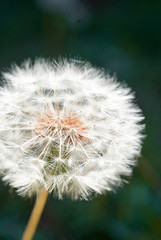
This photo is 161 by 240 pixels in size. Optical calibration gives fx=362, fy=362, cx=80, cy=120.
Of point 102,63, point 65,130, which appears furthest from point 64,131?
point 102,63

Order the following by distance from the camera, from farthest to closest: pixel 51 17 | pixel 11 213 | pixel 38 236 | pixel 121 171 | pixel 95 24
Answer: pixel 95 24 < pixel 51 17 < pixel 11 213 < pixel 38 236 < pixel 121 171

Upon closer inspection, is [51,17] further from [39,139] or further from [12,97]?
[39,139]

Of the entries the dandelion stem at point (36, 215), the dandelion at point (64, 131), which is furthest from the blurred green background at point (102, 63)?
the dandelion at point (64, 131)

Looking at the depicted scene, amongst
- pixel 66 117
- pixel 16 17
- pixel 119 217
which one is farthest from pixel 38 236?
pixel 16 17

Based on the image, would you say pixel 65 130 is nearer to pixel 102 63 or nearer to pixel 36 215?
pixel 36 215

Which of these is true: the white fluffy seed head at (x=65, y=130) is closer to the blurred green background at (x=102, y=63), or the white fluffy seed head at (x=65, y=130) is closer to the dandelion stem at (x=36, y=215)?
the dandelion stem at (x=36, y=215)
